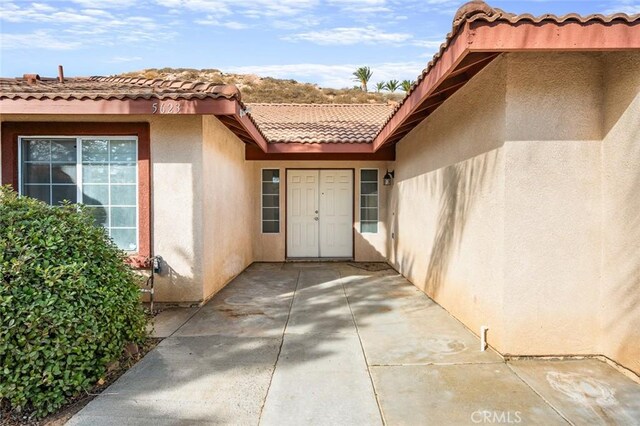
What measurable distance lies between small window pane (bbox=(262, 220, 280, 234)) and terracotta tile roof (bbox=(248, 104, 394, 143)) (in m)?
2.46

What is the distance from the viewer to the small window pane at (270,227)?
1055 cm

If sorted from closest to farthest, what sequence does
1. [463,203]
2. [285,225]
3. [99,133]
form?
[463,203] < [99,133] < [285,225]

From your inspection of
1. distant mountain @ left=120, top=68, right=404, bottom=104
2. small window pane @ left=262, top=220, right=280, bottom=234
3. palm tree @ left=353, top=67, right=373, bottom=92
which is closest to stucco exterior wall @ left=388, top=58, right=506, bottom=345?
small window pane @ left=262, top=220, right=280, bottom=234

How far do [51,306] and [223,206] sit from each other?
4615mm

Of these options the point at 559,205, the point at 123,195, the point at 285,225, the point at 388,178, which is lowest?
the point at 285,225

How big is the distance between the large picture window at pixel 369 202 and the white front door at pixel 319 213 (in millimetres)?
326

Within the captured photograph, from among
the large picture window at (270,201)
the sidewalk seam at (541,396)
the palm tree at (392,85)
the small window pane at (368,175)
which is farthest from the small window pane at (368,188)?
the palm tree at (392,85)

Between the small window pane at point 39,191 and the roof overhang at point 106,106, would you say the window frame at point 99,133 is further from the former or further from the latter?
the roof overhang at point 106,106

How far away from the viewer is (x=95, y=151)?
605 centimetres

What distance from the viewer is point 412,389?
3.27 m

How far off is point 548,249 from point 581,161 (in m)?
0.97

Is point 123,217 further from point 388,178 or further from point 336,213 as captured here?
point 388,178

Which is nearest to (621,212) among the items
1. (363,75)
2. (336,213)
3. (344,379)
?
(344,379)

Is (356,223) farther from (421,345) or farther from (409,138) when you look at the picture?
(421,345)
